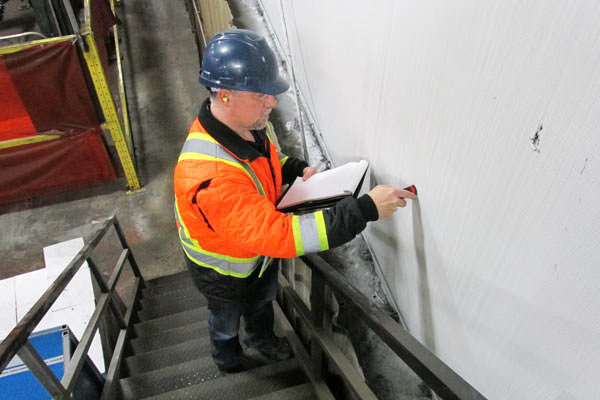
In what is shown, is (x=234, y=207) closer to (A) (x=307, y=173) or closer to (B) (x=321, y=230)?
(B) (x=321, y=230)

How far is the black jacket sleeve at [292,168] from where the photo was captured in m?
2.33

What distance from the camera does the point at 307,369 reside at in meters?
2.46

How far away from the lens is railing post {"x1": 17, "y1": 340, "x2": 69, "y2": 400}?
5.82 ft

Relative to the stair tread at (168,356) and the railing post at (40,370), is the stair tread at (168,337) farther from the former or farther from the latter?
the railing post at (40,370)

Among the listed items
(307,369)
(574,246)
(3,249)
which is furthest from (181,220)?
(3,249)

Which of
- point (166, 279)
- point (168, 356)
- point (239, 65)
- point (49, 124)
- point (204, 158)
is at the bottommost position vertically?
point (166, 279)

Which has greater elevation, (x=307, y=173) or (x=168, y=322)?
(x=307, y=173)

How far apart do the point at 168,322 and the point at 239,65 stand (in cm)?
297

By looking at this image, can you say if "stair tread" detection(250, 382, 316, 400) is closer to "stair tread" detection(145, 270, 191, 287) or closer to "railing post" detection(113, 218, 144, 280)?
"railing post" detection(113, 218, 144, 280)

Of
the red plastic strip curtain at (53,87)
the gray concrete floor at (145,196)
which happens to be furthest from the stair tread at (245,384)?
the red plastic strip curtain at (53,87)

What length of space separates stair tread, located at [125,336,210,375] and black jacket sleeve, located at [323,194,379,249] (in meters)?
2.15

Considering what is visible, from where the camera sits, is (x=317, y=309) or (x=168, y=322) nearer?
(x=317, y=309)

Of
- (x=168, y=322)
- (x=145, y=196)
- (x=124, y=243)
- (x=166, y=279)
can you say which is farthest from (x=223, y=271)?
(x=145, y=196)

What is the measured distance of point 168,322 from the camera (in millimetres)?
3746
